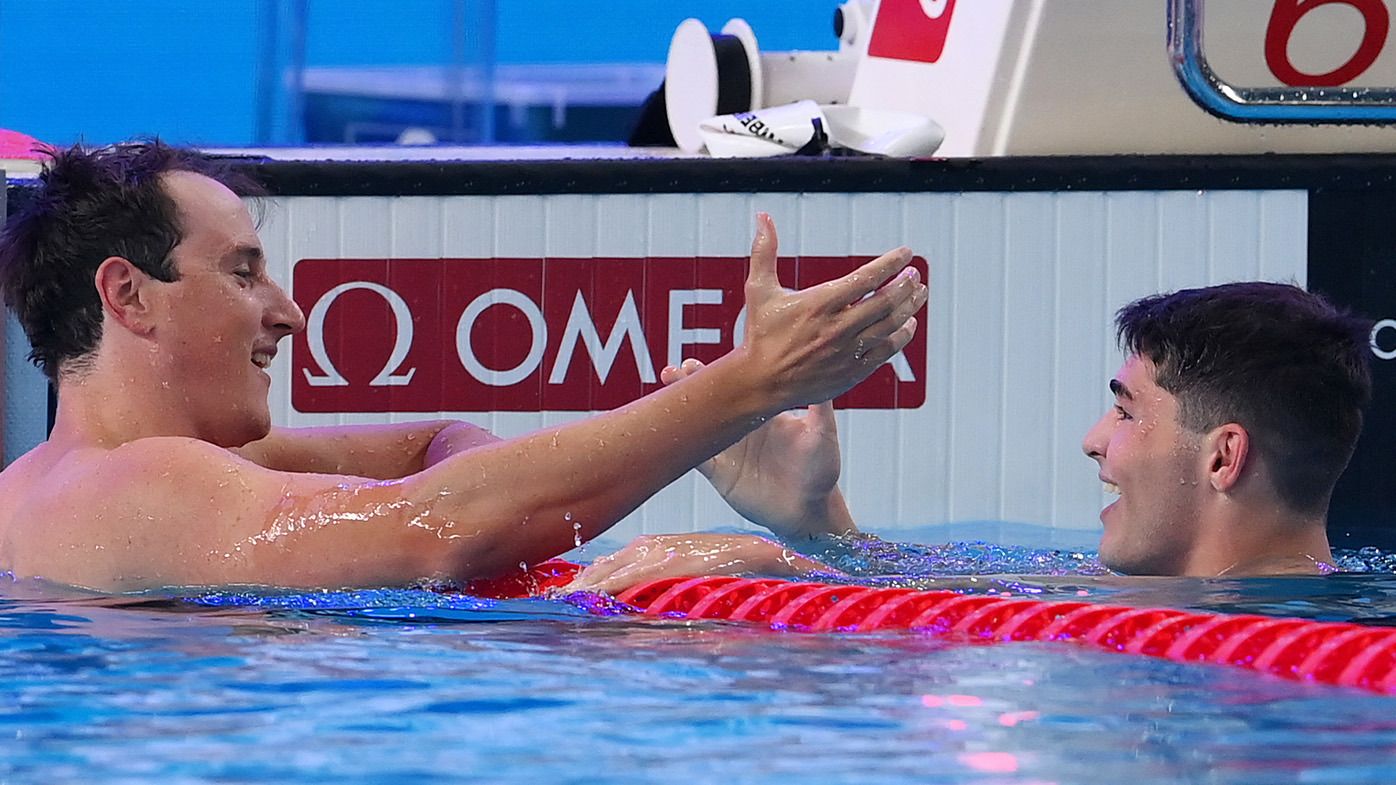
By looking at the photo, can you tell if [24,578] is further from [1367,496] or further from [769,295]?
[1367,496]

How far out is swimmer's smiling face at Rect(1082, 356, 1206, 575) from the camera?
9.64 feet

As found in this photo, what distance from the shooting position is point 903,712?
198 centimetres

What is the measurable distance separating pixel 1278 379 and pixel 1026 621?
0.75m

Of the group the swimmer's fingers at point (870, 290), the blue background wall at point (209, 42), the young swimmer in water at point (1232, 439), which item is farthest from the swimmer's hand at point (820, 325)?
the blue background wall at point (209, 42)

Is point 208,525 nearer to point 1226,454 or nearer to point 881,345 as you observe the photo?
point 881,345

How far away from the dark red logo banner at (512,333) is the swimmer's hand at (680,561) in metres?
1.48

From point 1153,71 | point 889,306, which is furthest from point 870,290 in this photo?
point 1153,71

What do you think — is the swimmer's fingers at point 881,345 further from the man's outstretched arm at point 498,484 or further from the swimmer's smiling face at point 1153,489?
the swimmer's smiling face at point 1153,489

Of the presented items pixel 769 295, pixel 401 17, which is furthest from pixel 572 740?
pixel 401 17

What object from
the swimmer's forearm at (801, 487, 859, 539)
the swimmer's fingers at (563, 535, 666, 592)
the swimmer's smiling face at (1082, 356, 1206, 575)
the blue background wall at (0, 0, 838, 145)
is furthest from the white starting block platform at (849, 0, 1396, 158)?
the blue background wall at (0, 0, 838, 145)

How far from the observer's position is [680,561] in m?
2.74

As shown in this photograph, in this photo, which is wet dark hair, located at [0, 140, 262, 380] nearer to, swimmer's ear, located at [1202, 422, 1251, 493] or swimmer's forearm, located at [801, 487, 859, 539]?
swimmer's forearm, located at [801, 487, 859, 539]

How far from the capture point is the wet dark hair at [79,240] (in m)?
2.81

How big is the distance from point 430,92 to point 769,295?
8.93m
